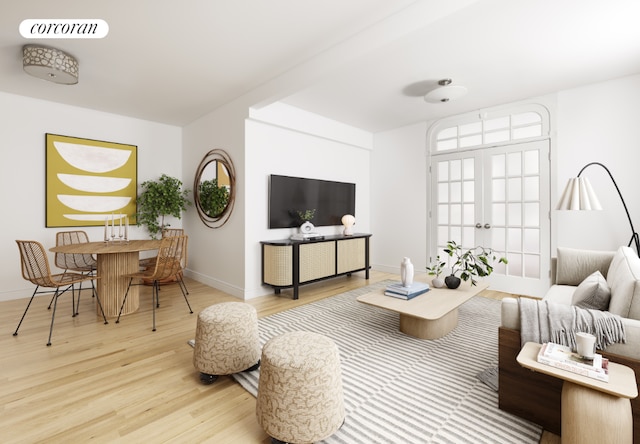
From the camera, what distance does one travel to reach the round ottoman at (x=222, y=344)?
201 centimetres

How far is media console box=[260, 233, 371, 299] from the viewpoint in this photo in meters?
4.02

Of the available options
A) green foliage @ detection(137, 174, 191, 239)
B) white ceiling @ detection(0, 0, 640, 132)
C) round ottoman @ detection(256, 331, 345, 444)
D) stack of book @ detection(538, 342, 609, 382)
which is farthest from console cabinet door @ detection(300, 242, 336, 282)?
stack of book @ detection(538, 342, 609, 382)

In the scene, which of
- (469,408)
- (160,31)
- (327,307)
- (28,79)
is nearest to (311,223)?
(327,307)

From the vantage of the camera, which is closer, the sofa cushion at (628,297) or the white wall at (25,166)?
the sofa cushion at (628,297)

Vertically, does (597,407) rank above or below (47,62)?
below

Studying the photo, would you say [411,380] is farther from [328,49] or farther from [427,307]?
[328,49]

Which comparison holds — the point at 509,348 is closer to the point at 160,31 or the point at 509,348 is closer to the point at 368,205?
the point at 160,31

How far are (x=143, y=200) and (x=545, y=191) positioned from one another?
5.97 m

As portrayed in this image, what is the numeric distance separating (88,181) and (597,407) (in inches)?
227

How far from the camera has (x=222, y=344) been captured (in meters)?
2.02

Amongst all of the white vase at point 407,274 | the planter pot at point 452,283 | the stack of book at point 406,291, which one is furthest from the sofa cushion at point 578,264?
the white vase at point 407,274

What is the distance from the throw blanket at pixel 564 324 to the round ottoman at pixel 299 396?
1.07 m

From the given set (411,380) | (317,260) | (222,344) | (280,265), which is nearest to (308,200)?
(317,260)

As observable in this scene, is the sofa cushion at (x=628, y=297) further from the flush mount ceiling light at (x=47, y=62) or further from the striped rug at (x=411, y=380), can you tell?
the flush mount ceiling light at (x=47, y=62)
